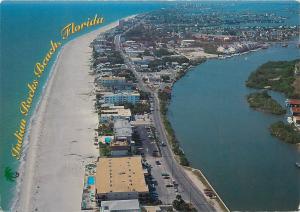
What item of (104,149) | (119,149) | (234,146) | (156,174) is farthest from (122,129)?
(234,146)

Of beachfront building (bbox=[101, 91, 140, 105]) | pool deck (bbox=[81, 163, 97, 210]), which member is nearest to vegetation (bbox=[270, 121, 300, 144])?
beachfront building (bbox=[101, 91, 140, 105])

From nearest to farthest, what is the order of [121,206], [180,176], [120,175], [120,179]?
[121,206]
[120,179]
[120,175]
[180,176]

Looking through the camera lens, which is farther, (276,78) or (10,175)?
(276,78)

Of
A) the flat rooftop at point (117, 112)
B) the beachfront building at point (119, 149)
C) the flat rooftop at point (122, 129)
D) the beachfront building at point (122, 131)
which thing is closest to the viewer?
the beachfront building at point (119, 149)

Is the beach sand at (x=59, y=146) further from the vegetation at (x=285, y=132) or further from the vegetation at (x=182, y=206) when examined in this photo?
the vegetation at (x=285, y=132)

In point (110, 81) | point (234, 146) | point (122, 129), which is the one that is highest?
point (110, 81)

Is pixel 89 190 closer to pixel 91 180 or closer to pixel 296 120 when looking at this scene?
pixel 91 180

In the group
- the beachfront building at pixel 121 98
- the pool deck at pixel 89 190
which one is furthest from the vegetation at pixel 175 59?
the pool deck at pixel 89 190
